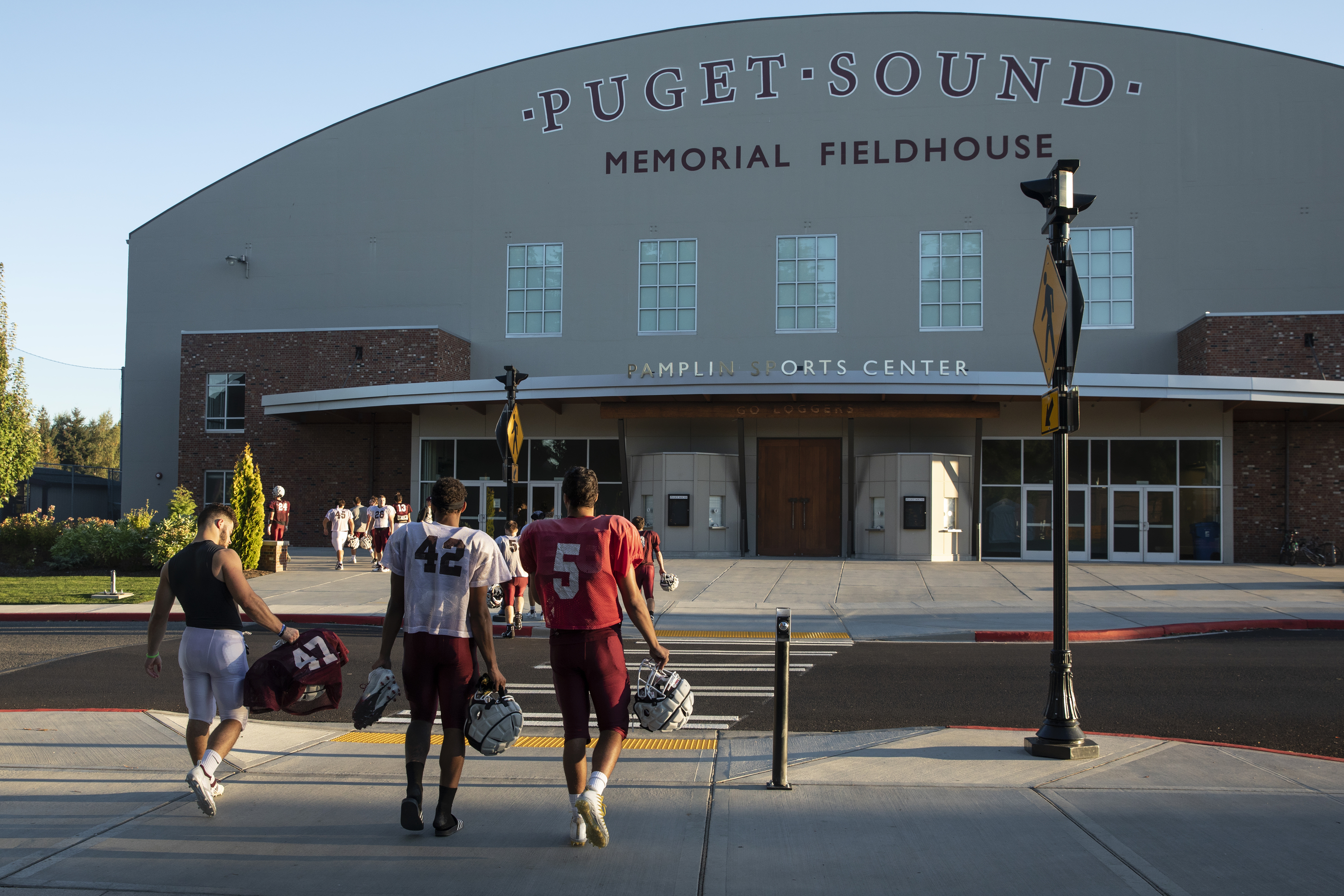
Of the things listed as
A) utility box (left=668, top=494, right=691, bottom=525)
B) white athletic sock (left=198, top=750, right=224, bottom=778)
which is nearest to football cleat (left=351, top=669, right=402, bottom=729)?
white athletic sock (left=198, top=750, right=224, bottom=778)

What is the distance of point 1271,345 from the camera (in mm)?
26672

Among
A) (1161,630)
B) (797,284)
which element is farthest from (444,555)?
(797,284)

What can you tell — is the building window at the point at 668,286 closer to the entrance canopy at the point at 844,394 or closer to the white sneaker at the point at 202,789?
the entrance canopy at the point at 844,394

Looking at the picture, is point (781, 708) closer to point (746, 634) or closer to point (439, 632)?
point (439, 632)

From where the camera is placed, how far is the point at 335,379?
31.1 meters

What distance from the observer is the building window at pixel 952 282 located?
29.2m

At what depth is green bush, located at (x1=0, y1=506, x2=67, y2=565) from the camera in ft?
81.5

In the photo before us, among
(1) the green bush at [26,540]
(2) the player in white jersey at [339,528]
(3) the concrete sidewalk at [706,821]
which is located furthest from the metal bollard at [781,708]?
(1) the green bush at [26,540]

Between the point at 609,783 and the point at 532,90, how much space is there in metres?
29.3

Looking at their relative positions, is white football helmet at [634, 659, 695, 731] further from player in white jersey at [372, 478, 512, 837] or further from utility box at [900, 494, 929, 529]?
utility box at [900, 494, 929, 529]

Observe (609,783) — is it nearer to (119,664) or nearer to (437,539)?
(437,539)

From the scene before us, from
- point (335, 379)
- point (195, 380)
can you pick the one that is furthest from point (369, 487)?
point (195, 380)

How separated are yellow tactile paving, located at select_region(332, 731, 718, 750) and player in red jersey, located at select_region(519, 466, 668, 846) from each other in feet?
6.68

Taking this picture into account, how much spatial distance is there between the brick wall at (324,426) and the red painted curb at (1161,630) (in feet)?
67.3
